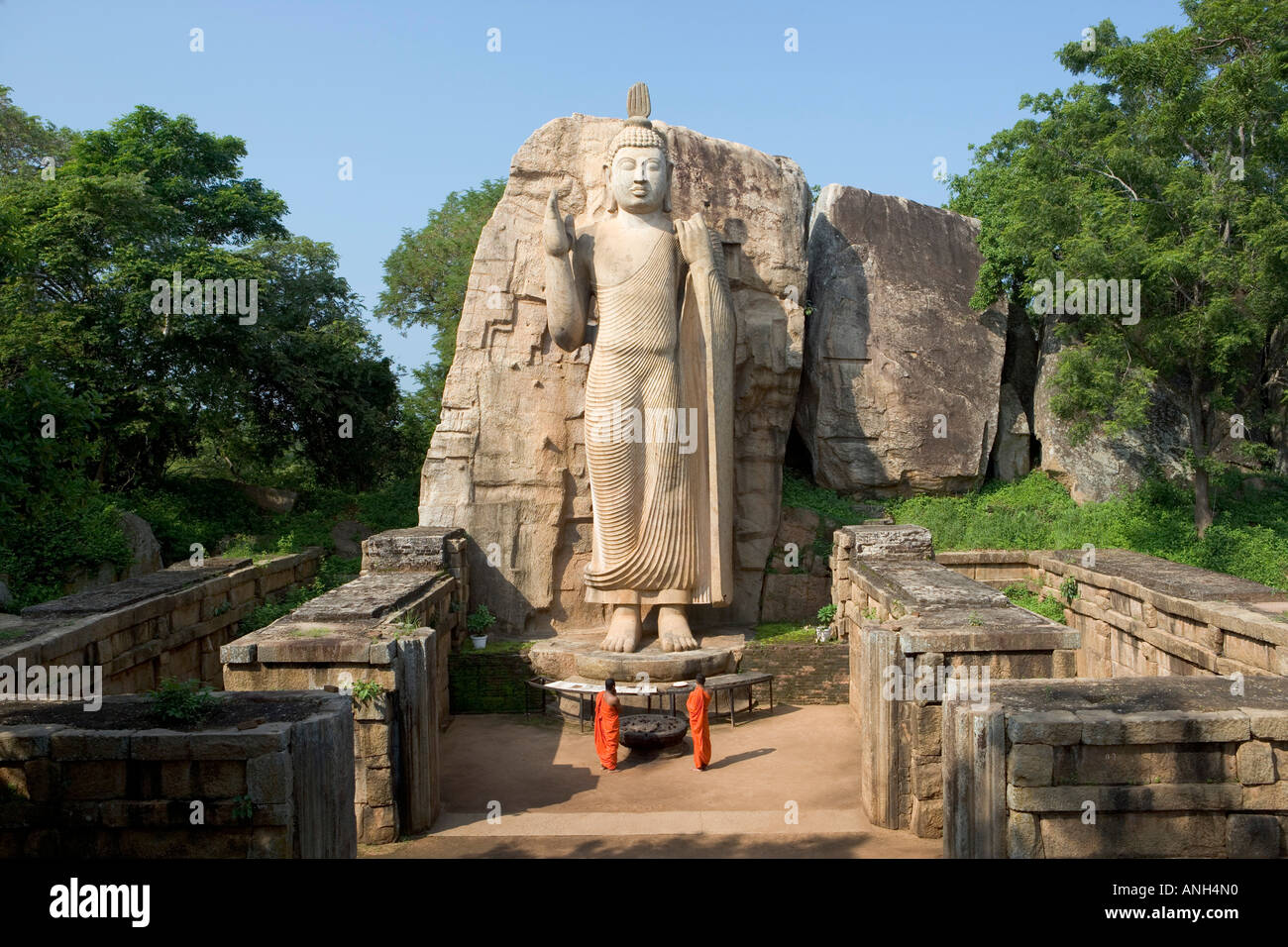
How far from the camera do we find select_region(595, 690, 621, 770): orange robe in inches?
297

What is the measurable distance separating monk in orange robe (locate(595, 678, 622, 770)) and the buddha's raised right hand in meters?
4.30

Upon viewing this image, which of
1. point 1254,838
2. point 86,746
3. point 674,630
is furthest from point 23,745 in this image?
point 674,630

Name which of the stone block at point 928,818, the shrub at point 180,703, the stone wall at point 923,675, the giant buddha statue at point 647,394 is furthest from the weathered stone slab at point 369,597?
the stone block at point 928,818

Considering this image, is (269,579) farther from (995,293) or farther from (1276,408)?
(1276,408)

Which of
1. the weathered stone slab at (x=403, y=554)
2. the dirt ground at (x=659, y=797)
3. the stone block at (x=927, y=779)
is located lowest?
the dirt ground at (x=659, y=797)

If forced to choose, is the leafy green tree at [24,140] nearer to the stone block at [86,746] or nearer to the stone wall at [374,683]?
the stone wall at [374,683]

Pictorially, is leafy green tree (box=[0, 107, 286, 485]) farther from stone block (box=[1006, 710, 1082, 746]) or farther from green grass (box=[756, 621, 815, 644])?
stone block (box=[1006, 710, 1082, 746])

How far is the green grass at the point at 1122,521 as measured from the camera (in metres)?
11.8

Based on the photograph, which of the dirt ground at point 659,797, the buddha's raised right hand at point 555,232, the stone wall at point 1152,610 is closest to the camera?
the dirt ground at point 659,797

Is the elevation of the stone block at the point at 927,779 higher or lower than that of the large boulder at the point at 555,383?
lower

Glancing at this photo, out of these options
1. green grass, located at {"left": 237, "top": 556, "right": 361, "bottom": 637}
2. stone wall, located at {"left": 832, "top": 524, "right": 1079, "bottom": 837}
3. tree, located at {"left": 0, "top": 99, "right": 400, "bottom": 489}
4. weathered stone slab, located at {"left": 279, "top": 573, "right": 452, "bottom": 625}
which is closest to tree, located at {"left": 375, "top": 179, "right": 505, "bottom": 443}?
tree, located at {"left": 0, "top": 99, "right": 400, "bottom": 489}

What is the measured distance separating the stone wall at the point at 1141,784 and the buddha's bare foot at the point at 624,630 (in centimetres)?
542

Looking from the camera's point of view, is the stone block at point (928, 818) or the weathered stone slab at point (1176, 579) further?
the weathered stone slab at point (1176, 579)
